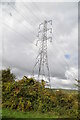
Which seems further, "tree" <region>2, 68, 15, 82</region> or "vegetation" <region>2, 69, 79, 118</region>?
"tree" <region>2, 68, 15, 82</region>

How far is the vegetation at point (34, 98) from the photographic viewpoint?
505 inches

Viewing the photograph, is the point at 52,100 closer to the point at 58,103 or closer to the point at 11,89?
the point at 58,103

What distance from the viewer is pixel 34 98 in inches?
537

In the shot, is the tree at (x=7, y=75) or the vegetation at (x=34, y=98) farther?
the tree at (x=7, y=75)

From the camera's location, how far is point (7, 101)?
1355cm

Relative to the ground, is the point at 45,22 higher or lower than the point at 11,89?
higher

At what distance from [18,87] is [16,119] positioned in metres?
5.93

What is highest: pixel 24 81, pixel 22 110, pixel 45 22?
pixel 45 22

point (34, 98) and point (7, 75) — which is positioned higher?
point (7, 75)

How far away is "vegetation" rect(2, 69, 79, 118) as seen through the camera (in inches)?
505

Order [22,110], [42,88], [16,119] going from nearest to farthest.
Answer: [16,119], [22,110], [42,88]

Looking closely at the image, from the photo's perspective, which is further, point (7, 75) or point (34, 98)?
point (7, 75)

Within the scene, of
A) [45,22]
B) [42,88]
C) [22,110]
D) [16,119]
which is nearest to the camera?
[16,119]

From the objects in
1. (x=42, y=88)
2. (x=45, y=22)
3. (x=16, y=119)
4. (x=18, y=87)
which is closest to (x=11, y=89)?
(x=18, y=87)
